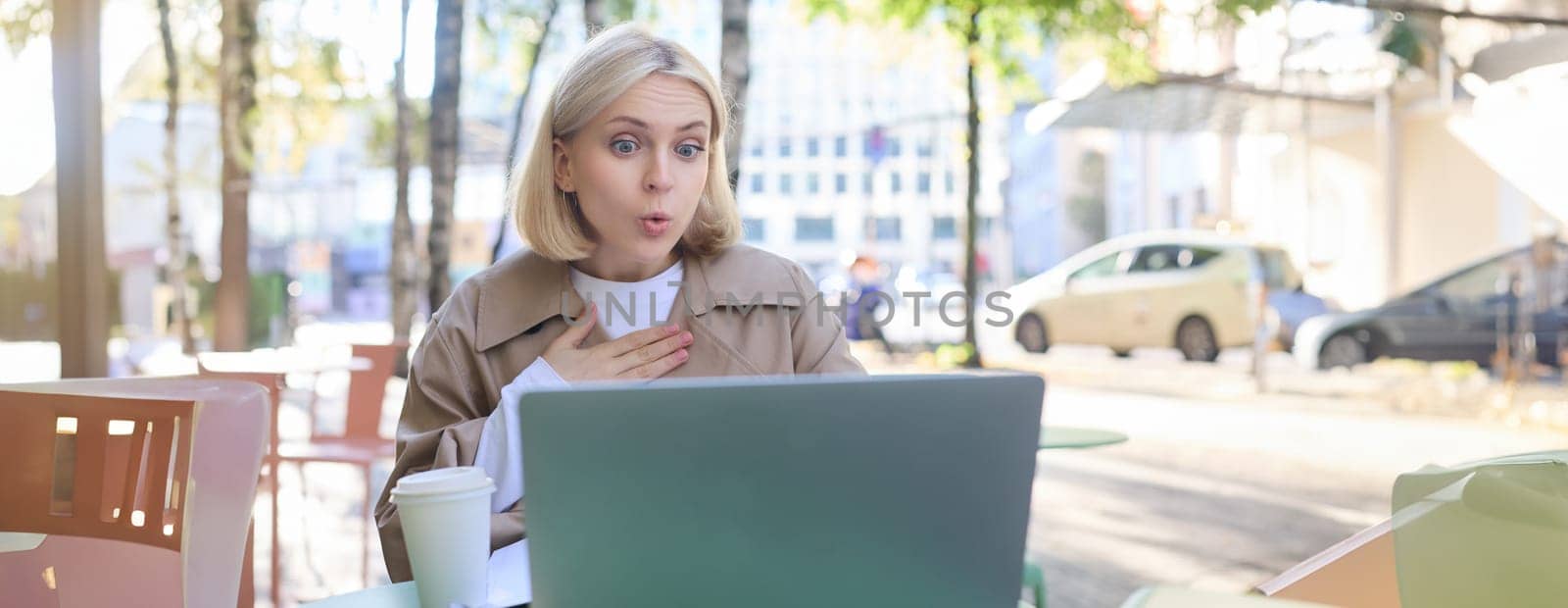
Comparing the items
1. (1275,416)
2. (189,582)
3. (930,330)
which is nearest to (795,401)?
(189,582)

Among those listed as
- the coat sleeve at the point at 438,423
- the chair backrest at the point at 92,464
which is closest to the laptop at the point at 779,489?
the coat sleeve at the point at 438,423

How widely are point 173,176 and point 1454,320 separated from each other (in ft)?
32.7

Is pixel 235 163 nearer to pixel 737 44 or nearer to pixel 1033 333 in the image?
pixel 737 44

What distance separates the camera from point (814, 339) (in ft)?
5.55

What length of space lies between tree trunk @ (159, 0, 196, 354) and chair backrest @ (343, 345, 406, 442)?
5972mm

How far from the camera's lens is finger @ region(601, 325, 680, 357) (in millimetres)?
1448

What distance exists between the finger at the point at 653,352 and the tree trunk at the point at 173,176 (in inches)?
352

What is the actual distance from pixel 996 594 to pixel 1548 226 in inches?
394

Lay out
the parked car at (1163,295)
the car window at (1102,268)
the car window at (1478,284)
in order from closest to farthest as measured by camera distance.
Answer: the car window at (1478,284)
the parked car at (1163,295)
the car window at (1102,268)

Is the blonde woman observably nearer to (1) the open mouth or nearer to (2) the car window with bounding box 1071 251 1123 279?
(1) the open mouth

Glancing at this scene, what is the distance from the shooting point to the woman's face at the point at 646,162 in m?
1.46

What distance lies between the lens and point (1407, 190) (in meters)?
12.1

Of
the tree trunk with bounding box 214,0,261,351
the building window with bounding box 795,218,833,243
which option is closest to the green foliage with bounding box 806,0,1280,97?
the tree trunk with bounding box 214,0,261,351

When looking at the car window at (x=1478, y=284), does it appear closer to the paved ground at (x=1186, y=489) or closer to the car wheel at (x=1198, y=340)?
the paved ground at (x=1186, y=489)
